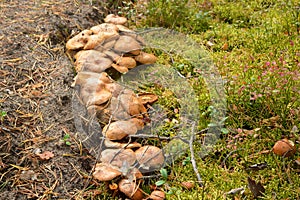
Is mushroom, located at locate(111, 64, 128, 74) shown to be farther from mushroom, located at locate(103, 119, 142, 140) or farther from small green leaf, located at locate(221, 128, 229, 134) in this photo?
small green leaf, located at locate(221, 128, 229, 134)

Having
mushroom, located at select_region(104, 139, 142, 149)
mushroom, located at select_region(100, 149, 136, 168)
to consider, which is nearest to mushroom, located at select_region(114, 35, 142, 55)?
mushroom, located at select_region(104, 139, 142, 149)

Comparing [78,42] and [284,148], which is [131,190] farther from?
[78,42]

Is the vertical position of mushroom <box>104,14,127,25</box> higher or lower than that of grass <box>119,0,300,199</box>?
higher

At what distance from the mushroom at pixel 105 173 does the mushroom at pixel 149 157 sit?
19cm

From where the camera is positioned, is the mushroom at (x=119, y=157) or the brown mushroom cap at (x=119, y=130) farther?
the brown mushroom cap at (x=119, y=130)

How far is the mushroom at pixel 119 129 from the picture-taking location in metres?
2.82

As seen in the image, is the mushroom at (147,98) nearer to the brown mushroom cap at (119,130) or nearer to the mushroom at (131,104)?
the mushroom at (131,104)

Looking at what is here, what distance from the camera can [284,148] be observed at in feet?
8.85

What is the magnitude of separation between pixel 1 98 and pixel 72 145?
0.70 meters

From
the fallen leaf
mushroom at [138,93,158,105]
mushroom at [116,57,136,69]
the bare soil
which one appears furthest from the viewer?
mushroom at [116,57,136,69]

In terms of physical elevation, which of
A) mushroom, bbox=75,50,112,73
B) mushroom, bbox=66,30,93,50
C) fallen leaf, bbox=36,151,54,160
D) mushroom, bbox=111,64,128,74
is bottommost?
fallen leaf, bbox=36,151,54,160

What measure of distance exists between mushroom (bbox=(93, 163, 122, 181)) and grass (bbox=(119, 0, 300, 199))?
365mm

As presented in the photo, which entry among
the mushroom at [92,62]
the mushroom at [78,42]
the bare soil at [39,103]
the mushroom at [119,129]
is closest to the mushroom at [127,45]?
the mushroom at [92,62]

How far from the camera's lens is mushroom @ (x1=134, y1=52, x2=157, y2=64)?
364cm
